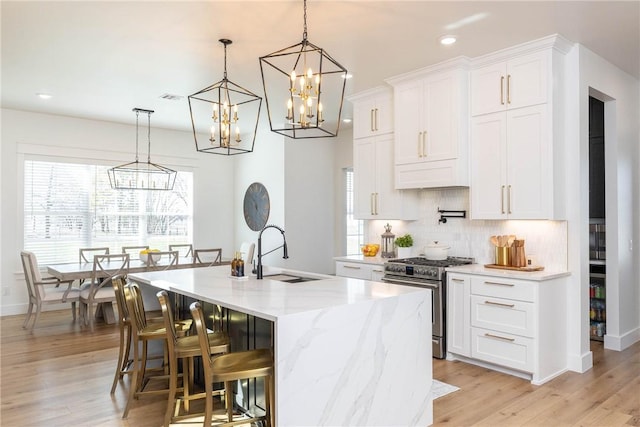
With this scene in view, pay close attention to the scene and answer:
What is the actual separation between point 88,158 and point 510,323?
623 cm

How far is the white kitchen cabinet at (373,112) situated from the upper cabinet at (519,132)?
1105mm

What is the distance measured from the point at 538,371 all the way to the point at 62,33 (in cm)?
462

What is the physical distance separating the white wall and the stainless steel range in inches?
181

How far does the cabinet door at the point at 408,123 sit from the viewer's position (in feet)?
→ 15.5

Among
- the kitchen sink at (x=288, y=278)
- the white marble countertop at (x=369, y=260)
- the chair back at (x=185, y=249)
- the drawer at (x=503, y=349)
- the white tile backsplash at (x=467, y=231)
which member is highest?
the white tile backsplash at (x=467, y=231)

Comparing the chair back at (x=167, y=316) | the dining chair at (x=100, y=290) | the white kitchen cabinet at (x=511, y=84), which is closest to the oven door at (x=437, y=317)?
the white kitchen cabinet at (x=511, y=84)

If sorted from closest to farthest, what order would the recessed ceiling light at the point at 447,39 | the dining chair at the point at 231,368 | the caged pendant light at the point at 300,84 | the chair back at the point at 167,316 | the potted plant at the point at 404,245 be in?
the dining chair at the point at 231,368, the chair back at the point at 167,316, the caged pendant light at the point at 300,84, the recessed ceiling light at the point at 447,39, the potted plant at the point at 404,245

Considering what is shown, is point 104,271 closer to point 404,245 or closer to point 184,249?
point 184,249

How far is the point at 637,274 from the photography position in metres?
5.01

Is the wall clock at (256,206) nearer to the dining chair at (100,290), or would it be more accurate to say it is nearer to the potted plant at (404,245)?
the dining chair at (100,290)

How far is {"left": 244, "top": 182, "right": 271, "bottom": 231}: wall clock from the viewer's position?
7785mm

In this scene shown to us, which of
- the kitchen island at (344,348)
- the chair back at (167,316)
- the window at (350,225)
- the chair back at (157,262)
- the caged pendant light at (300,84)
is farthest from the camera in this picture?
the window at (350,225)

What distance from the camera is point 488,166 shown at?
14.0 ft

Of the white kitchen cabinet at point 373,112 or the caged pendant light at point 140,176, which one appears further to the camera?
the caged pendant light at point 140,176
